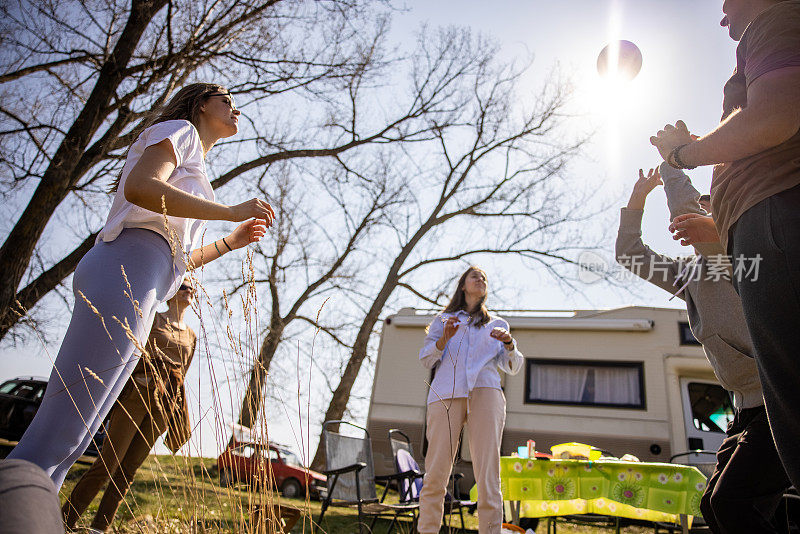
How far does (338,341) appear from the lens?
12.1 meters

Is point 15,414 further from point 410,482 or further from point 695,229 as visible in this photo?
point 695,229

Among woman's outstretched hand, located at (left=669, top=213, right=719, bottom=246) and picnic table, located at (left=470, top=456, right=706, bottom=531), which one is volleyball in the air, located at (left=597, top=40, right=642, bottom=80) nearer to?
picnic table, located at (left=470, top=456, right=706, bottom=531)

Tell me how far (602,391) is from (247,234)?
7.93m

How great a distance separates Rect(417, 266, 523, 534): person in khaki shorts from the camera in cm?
280

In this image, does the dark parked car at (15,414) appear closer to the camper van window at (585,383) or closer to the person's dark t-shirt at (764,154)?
the camper van window at (585,383)

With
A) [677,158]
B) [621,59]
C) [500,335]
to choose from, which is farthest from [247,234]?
[621,59]

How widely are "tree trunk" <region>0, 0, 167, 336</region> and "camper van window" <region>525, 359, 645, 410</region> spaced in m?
7.08

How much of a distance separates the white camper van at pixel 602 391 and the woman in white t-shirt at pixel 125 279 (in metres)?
7.22

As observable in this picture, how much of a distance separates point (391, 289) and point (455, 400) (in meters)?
9.00

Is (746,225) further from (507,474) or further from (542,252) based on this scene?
(542,252)

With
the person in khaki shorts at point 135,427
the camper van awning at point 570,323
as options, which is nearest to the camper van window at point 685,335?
the camper van awning at point 570,323

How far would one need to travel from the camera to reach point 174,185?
1.53 m

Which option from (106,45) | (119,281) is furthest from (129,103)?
(119,281)

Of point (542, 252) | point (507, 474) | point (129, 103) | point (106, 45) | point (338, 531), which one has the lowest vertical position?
point (338, 531)
